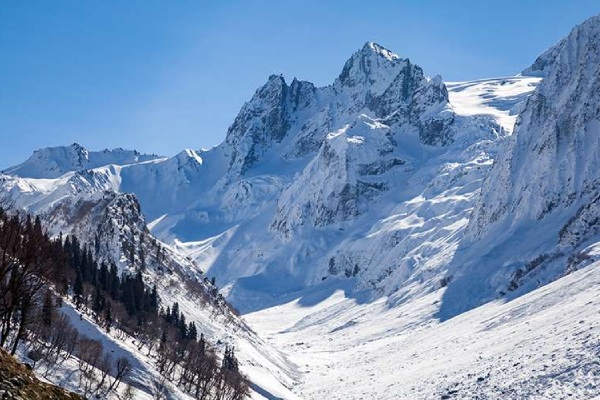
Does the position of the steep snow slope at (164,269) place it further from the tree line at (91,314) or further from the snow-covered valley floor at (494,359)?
the snow-covered valley floor at (494,359)

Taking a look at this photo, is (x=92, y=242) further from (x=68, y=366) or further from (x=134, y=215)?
(x=68, y=366)

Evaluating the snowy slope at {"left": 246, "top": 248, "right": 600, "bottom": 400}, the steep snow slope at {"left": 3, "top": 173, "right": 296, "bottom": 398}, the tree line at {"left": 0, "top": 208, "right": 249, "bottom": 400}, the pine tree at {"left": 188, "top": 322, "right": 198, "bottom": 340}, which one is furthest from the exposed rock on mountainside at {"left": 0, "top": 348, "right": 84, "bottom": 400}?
the pine tree at {"left": 188, "top": 322, "right": 198, "bottom": 340}

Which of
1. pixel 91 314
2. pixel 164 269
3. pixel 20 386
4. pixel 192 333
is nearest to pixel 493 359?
pixel 91 314

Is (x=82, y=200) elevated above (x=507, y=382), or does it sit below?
above

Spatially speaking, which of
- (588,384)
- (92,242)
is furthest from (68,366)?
(92,242)

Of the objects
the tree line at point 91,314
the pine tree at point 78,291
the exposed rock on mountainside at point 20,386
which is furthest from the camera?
the pine tree at point 78,291

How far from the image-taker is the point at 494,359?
8062 cm

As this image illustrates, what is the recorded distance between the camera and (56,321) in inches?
2921

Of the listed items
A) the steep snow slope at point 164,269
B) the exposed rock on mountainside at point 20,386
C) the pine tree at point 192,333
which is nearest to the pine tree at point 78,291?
the pine tree at point 192,333

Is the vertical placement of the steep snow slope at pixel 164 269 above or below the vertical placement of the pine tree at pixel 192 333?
above

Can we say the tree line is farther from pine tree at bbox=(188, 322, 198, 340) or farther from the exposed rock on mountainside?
the exposed rock on mountainside

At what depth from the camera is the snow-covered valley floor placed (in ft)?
201

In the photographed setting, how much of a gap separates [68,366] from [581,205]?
153876 millimetres

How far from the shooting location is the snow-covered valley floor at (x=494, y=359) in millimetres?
61125
